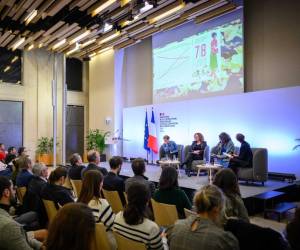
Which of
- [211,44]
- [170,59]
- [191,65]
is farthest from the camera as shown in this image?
[170,59]

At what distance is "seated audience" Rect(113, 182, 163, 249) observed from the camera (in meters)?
1.97

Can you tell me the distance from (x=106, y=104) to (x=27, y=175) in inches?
321

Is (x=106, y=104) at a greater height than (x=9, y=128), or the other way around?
(x=106, y=104)

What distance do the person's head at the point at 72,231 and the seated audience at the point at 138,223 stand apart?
0.73 m

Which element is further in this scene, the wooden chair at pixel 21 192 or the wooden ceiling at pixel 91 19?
the wooden ceiling at pixel 91 19

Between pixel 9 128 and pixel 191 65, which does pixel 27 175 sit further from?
pixel 9 128

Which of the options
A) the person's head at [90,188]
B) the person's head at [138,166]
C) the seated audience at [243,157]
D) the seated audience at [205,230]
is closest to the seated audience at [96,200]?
the person's head at [90,188]

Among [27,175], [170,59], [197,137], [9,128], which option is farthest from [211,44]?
[9,128]

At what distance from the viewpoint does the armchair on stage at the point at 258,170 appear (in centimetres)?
618

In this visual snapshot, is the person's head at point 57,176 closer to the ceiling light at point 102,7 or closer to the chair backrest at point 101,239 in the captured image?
the chair backrest at point 101,239

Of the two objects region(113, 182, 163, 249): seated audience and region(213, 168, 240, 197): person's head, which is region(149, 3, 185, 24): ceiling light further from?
region(113, 182, 163, 249): seated audience

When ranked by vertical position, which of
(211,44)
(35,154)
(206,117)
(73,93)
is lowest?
(35,154)

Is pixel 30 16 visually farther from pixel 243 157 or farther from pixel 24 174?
pixel 243 157

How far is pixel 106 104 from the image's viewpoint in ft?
39.8
